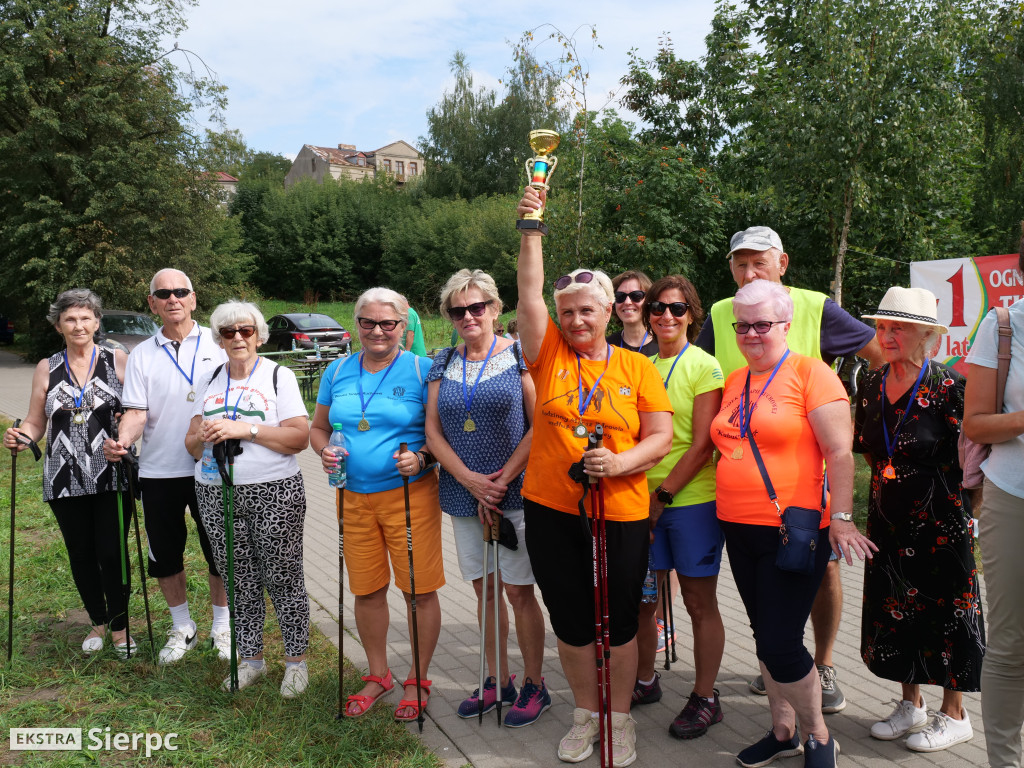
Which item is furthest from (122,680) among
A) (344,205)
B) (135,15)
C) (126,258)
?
(344,205)

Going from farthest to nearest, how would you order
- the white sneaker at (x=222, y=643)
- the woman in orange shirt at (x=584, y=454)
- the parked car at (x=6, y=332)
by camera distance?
the parked car at (x=6, y=332) < the white sneaker at (x=222, y=643) < the woman in orange shirt at (x=584, y=454)

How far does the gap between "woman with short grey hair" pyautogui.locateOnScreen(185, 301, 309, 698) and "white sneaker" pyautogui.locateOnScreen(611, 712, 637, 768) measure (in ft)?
5.40

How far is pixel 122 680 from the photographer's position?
4.02 m

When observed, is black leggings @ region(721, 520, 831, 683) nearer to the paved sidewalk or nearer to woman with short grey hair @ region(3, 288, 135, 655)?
the paved sidewalk

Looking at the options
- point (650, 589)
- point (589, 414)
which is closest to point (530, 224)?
point (589, 414)

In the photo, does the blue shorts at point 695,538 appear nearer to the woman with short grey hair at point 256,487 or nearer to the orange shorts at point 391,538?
the orange shorts at point 391,538

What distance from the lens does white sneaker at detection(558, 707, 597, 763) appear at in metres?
3.15

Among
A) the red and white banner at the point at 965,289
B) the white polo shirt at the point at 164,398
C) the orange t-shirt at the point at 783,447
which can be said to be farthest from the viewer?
→ the red and white banner at the point at 965,289

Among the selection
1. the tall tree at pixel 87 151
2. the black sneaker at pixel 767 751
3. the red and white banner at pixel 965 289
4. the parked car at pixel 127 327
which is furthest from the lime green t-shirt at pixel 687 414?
the tall tree at pixel 87 151

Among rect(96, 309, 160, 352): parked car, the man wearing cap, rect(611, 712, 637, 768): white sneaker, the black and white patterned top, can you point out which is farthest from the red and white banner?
rect(96, 309, 160, 352): parked car

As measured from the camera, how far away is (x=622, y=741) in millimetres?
3111

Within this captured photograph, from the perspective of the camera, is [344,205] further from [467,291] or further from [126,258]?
[467,291]

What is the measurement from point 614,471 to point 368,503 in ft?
4.36

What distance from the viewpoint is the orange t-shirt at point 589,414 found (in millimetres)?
2984
